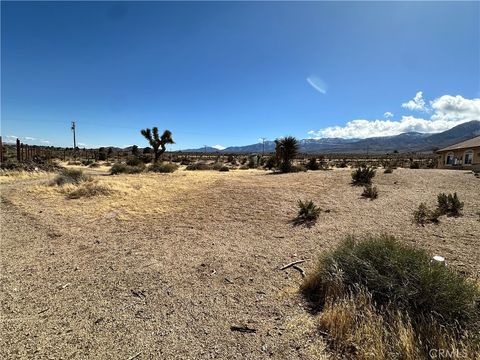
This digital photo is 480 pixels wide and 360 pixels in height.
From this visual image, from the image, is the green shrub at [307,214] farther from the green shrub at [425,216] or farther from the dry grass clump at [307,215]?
the green shrub at [425,216]

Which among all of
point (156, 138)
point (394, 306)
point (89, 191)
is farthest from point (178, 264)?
point (156, 138)

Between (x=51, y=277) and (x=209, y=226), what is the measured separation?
468 cm

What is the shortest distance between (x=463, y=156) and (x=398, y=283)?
32.1 m

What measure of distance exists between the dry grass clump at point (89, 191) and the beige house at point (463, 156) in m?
27.7

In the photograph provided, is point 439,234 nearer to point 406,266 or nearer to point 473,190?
point 406,266

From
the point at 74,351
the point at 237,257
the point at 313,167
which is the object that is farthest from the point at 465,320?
the point at 313,167

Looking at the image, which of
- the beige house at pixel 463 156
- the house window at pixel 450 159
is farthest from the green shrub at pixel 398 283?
the house window at pixel 450 159

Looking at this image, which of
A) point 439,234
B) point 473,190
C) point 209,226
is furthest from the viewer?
point 473,190

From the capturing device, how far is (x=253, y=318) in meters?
4.20

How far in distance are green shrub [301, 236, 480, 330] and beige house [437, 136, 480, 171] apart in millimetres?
25468

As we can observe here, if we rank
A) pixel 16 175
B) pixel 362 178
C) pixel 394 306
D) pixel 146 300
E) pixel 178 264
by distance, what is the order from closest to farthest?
pixel 394 306
pixel 146 300
pixel 178 264
pixel 362 178
pixel 16 175

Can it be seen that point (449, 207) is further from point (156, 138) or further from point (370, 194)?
point (156, 138)

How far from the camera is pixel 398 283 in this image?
413 centimetres

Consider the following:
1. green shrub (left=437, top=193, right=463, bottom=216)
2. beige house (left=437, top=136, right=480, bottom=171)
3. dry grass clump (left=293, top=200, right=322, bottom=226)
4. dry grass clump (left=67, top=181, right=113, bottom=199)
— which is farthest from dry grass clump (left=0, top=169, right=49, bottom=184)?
beige house (left=437, top=136, right=480, bottom=171)
